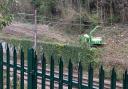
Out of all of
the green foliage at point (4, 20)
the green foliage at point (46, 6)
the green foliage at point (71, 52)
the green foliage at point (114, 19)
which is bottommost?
the green foliage at point (71, 52)

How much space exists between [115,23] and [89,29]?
228 cm

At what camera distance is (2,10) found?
848 cm

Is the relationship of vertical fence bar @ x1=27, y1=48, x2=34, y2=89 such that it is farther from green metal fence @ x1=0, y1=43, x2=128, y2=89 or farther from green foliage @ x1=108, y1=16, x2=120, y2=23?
green foliage @ x1=108, y1=16, x2=120, y2=23

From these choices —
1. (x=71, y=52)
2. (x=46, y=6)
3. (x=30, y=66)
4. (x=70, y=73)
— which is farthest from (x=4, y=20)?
(x=46, y=6)

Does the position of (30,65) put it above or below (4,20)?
below

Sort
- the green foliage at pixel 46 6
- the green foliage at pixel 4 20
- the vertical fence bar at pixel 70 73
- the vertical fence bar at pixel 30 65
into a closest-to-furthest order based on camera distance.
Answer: the vertical fence bar at pixel 70 73, the vertical fence bar at pixel 30 65, the green foliage at pixel 4 20, the green foliage at pixel 46 6

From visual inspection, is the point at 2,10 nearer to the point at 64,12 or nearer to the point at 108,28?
the point at 108,28

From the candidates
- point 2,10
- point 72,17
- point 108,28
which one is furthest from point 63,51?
point 2,10

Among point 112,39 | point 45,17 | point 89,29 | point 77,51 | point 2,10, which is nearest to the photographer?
point 2,10

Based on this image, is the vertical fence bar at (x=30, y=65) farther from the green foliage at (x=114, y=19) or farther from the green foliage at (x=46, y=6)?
the green foliage at (x=46, y=6)

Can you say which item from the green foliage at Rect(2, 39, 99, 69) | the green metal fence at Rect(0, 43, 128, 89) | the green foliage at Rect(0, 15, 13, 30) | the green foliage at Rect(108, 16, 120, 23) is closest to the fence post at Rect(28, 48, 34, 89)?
the green metal fence at Rect(0, 43, 128, 89)

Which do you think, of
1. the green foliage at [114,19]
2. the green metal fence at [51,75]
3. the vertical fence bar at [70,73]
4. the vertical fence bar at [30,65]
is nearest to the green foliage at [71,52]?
the green foliage at [114,19]

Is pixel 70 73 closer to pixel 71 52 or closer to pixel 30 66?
pixel 30 66

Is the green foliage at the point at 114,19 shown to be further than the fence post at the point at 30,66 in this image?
Yes
